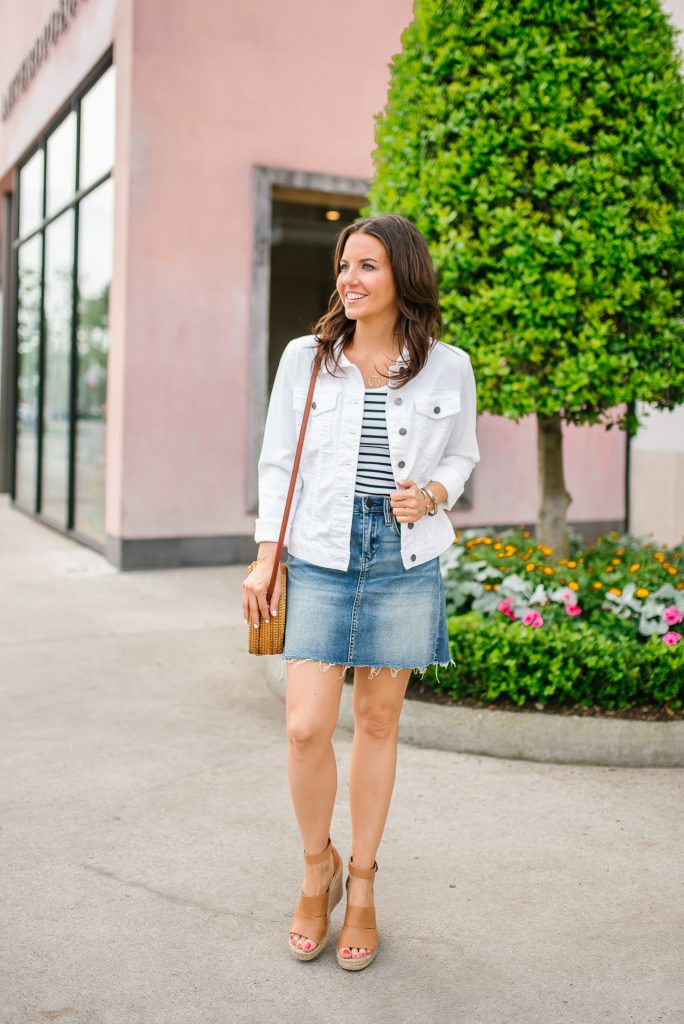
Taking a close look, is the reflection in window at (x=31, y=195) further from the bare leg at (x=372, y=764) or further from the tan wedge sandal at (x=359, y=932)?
the tan wedge sandal at (x=359, y=932)

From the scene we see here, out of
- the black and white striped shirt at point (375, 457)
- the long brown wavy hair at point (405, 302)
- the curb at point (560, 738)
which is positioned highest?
the long brown wavy hair at point (405, 302)

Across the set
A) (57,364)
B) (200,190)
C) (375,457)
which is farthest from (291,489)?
(57,364)

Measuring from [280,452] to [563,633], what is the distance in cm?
206

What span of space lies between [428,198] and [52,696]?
2909 mm

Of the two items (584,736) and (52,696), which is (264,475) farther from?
(52,696)

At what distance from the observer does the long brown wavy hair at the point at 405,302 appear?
114 inches

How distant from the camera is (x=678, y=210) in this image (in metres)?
5.10

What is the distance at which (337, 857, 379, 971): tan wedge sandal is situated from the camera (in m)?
2.81

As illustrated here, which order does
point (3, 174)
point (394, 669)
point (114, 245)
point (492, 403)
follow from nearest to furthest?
point (394, 669), point (492, 403), point (114, 245), point (3, 174)

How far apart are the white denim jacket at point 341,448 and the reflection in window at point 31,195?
1045 centimetres

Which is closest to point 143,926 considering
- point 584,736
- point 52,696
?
point 584,736

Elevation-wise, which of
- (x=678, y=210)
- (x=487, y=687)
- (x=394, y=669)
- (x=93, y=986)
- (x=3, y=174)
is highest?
(x=3, y=174)

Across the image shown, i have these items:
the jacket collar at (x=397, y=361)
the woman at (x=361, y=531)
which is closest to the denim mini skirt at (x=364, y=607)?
the woman at (x=361, y=531)

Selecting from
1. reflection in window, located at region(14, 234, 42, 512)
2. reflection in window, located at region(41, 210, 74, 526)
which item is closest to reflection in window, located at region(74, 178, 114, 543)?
reflection in window, located at region(41, 210, 74, 526)
